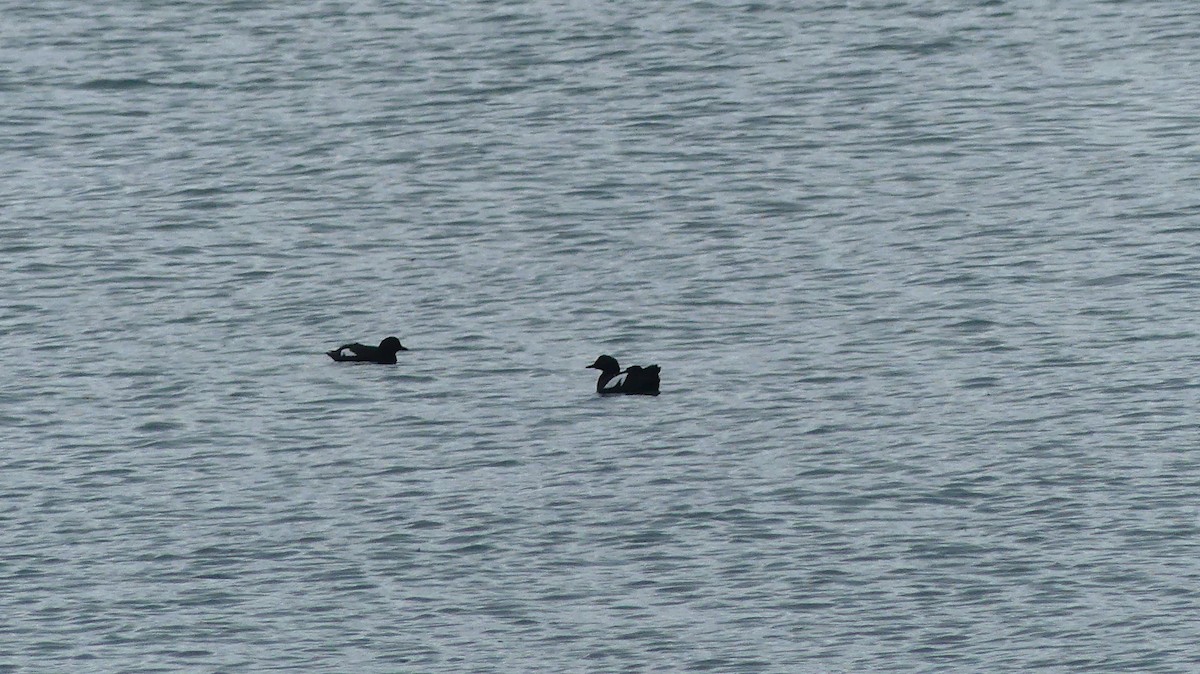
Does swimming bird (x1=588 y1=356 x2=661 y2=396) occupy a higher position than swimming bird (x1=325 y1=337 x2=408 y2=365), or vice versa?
swimming bird (x1=325 y1=337 x2=408 y2=365)

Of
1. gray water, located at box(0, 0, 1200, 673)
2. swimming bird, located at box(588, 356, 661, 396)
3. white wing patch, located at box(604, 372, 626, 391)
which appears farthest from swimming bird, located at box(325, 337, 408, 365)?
white wing patch, located at box(604, 372, 626, 391)

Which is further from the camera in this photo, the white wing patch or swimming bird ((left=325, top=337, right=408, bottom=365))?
swimming bird ((left=325, top=337, right=408, bottom=365))

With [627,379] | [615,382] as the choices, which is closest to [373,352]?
[615,382]

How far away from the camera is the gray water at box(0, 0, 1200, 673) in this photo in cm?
2123

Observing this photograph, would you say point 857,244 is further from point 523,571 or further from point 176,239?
point 523,571

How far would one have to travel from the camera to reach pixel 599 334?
2978 cm

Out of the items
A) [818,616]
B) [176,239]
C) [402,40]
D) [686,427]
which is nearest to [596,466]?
[686,427]

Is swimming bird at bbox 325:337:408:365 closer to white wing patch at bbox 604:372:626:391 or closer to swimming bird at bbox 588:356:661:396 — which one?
swimming bird at bbox 588:356:661:396

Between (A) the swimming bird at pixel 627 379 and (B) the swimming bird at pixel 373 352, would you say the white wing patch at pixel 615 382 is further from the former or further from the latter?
(B) the swimming bird at pixel 373 352

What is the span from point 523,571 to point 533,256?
35.4 feet

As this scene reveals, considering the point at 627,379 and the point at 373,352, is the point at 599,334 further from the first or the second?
the point at 373,352

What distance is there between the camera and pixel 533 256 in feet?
107

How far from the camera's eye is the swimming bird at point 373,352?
94.9 feet

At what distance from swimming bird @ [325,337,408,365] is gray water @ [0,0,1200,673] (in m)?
0.17
